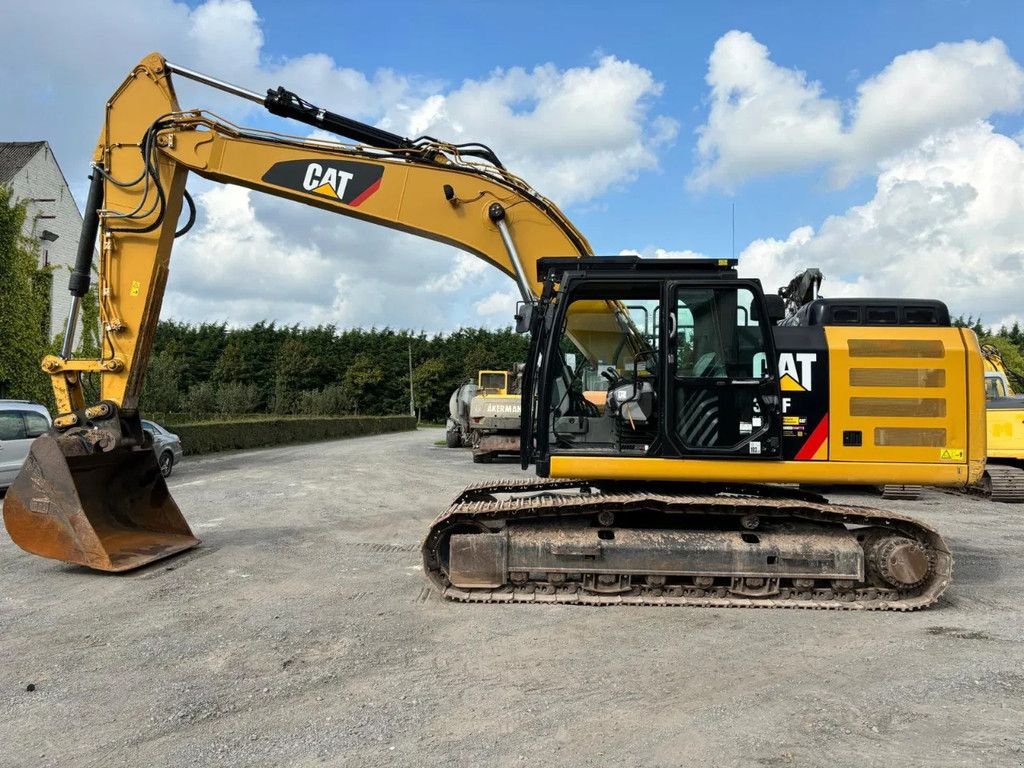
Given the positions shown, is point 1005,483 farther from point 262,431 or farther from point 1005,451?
point 262,431

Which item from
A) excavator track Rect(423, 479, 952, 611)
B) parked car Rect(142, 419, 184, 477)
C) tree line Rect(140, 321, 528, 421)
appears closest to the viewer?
excavator track Rect(423, 479, 952, 611)

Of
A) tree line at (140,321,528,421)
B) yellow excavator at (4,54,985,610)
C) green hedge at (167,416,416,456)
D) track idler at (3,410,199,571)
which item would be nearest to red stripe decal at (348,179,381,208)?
yellow excavator at (4,54,985,610)

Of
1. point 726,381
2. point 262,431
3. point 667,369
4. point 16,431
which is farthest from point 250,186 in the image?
point 262,431

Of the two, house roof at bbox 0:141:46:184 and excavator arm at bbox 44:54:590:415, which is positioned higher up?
house roof at bbox 0:141:46:184

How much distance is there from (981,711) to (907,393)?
9.28 ft

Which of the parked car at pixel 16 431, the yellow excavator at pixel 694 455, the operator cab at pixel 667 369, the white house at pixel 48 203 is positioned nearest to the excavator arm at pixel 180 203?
the yellow excavator at pixel 694 455

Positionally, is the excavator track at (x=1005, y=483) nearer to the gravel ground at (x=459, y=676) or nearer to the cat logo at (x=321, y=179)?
the gravel ground at (x=459, y=676)

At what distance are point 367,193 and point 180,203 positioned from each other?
1977 mm

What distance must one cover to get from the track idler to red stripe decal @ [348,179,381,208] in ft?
9.83

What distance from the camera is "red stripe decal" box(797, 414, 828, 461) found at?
6.13 m

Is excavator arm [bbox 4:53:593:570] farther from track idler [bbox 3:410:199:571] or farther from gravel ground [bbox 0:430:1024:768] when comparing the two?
gravel ground [bbox 0:430:1024:768]

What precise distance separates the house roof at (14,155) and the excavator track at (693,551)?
29.1m

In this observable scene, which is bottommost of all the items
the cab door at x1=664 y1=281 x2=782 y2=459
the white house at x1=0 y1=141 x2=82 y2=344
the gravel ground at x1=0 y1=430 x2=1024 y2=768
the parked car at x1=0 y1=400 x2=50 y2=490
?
the gravel ground at x1=0 y1=430 x2=1024 y2=768

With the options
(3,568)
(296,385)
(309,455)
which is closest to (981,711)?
(3,568)
